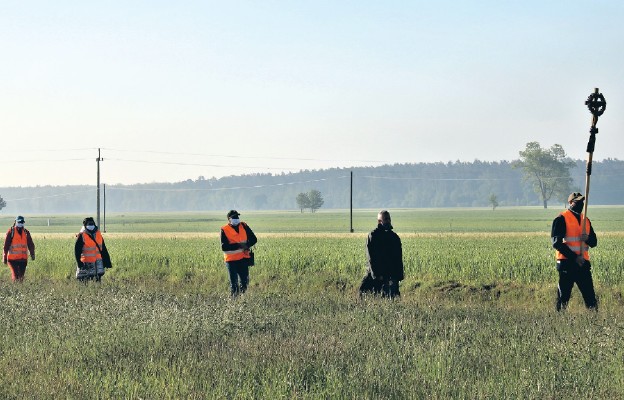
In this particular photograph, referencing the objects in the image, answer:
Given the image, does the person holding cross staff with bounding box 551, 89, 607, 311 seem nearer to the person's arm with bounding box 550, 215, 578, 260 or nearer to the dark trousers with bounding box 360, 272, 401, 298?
the person's arm with bounding box 550, 215, 578, 260

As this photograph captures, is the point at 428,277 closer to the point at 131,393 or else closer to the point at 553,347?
the point at 553,347

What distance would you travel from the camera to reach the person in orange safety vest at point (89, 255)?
55.8 ft

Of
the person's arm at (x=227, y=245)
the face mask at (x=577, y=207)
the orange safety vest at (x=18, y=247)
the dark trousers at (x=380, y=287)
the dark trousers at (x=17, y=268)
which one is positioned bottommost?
the dark trousers at (x=17, y=268)

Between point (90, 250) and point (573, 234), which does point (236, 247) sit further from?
point (573, 234)

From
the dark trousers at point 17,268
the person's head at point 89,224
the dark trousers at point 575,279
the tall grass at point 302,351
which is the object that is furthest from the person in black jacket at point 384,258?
the dark trousers at point 17,268

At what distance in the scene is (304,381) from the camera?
813 cm

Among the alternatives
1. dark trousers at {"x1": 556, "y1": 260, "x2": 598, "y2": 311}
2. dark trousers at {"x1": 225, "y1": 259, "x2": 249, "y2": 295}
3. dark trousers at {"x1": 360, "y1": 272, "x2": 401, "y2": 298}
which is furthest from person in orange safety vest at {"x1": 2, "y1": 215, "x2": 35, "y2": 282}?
dark trousers at {"x1": 556, "y1": 260, "x2": 598, "y2": 311}

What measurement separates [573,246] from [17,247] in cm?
1254

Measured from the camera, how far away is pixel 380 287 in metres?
Result: 14.7

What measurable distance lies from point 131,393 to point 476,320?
18.7 ft

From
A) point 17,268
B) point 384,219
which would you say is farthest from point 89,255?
point 384,219

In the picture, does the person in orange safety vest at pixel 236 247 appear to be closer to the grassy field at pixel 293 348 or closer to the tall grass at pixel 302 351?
the grassy field at pixel 293 348

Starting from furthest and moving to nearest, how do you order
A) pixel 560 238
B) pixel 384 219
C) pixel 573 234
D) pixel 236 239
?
pixel 236 239
pixel 384 219
pixel 573 234
pixel 560 238

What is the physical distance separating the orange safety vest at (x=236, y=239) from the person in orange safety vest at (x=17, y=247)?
6.04m
